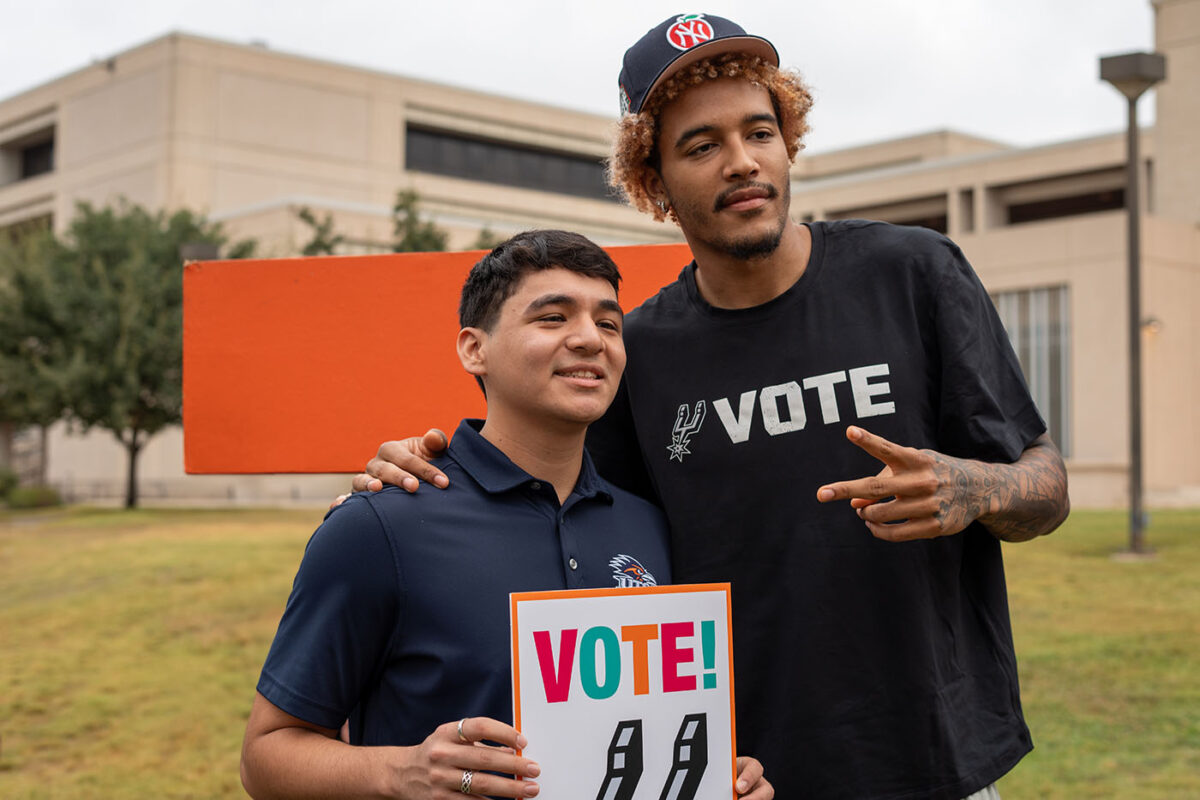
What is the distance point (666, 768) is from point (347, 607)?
608 millimetres

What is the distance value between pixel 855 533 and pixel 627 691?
614 millimetres

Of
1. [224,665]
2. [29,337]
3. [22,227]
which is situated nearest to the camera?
[224,665]

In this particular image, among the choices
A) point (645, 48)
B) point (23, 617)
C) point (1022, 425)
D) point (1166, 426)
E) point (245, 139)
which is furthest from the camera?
point (245, 139)

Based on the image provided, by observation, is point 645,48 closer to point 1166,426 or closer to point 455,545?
point 455,545

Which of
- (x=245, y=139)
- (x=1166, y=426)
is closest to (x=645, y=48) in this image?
(x=1166, y=426)

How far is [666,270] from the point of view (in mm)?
3205

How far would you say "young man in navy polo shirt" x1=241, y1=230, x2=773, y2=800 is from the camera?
1871 millimetres

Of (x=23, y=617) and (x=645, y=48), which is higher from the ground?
(x=645, y=48)

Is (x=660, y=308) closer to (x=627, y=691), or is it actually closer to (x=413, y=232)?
(x=627, y=691)

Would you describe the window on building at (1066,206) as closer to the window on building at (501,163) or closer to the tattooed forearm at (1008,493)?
the window on building at (501,163)

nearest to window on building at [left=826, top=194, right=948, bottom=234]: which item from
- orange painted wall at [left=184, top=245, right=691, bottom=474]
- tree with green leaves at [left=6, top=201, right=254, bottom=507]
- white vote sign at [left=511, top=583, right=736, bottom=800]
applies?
tree with green leaves at [left=6, top=201, right=254, bottom=507]

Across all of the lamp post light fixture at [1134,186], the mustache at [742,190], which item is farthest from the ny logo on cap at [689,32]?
the lamp post light fixture at [1134,186]

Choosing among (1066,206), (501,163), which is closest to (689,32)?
(1066,206)

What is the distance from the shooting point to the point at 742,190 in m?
2.36
